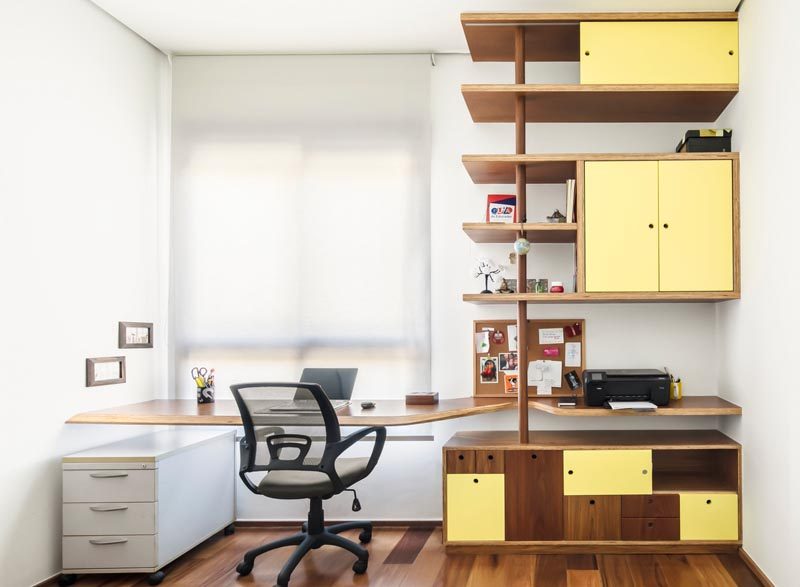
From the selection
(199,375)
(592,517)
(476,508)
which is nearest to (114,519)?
(199,375)

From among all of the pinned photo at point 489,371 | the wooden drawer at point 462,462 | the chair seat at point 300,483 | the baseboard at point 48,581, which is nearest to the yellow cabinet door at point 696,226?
the pinned photo at point 489,371

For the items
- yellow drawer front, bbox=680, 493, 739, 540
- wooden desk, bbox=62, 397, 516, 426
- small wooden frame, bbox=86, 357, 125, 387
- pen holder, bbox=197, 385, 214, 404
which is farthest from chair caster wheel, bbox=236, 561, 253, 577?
yellow drawer front, bbox=680, 493, 739, 540

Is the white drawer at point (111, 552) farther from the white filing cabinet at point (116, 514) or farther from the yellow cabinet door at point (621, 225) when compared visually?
the yellow cabinet door at point (621, 225)

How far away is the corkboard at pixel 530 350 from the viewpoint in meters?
3.76

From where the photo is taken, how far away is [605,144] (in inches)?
150

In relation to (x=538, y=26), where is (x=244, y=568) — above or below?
below

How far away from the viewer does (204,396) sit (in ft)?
12.1

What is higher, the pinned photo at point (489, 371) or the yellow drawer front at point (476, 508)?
the pinned photo at point (489, 371)

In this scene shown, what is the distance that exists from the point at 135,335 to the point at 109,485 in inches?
38.5

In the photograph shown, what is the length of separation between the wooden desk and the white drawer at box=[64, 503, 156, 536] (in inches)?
15.3

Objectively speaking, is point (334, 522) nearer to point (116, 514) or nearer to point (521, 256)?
point (116, 514)

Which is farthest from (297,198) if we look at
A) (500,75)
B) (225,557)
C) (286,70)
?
(225,557)

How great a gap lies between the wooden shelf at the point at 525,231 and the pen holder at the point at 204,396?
67.2 inches

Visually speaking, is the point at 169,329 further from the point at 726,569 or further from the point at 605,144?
the point at 726,569
